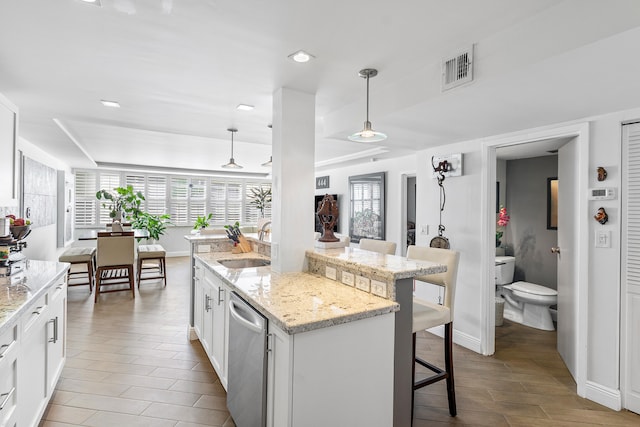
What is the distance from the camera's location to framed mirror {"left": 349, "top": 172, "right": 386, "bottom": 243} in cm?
568

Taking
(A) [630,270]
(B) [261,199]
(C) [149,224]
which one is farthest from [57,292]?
(B) [261,199]

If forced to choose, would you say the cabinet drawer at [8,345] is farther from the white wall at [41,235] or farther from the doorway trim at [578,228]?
the white wall at [41,235]

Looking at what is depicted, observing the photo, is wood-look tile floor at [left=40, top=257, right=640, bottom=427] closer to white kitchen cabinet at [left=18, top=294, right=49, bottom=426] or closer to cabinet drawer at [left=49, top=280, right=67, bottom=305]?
white kitchen cabinet at [left=18, top=294, right=49, bottom=426]

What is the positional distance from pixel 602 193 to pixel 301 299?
230 cm

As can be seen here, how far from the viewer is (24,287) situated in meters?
1.98

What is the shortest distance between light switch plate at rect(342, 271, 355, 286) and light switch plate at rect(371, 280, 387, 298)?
196 millimetres

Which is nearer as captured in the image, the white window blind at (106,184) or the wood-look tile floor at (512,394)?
the wood-look tile floor at (512,394)

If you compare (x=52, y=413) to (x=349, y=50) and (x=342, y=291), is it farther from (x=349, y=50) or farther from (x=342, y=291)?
(x=349, y=50)

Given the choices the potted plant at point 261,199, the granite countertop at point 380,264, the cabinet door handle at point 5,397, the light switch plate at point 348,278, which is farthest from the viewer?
the potted plant at point 261,199

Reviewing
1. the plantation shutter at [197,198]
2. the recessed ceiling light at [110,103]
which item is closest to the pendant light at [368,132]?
the recessed ceiling light at [110,103]

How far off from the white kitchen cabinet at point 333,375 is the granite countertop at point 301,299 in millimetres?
51

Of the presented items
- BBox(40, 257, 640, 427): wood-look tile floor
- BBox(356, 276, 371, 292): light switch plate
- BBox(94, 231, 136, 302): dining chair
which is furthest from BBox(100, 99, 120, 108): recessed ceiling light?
BBox(356, 276, 371, 292): light switch plate

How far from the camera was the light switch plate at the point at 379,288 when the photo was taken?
1848 millimetres

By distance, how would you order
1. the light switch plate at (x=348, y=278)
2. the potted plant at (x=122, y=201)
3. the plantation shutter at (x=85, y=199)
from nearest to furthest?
the light switch plate at (x=348, y=278) < the potted plant at (x=122, y=201) < the plantation shutter at (x=85, y=199)
